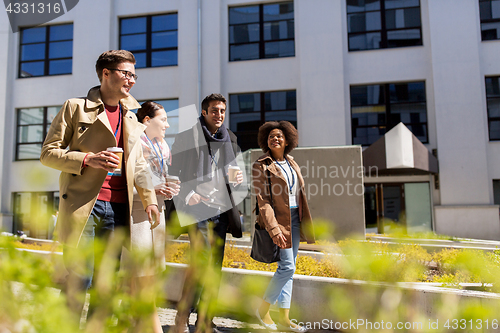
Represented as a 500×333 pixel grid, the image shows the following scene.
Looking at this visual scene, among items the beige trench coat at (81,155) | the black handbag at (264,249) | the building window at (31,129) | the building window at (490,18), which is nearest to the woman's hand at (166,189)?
the beige trench coat at (81,155)

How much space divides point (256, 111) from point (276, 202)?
1178 cm

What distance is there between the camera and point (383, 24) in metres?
14.5

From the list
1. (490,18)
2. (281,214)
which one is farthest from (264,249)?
(490,18)

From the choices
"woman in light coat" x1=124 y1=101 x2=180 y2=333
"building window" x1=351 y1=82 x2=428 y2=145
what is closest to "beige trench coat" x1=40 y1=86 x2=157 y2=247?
"woman in light coat" x1=124 y1=101 x2=180 y2=333

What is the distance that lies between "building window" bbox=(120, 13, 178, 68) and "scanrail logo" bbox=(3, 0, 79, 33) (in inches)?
113

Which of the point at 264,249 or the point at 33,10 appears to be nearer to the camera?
the point at 264,249

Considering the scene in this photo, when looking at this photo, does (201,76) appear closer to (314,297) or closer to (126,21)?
(126,21)

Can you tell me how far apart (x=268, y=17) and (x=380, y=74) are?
5.07 m

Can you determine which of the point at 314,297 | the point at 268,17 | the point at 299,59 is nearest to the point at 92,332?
the point at 314,297

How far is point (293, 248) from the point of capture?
352 centimetres

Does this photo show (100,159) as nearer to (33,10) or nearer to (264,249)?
(264,249)

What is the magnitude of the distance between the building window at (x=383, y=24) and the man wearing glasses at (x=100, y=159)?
44.5 feet

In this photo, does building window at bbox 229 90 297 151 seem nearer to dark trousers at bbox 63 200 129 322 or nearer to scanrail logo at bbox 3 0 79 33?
scanrail logo at bbox 3 0 79 33

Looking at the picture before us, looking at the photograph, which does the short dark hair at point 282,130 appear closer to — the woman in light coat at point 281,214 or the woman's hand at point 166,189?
the woman in light coat at point 281,214
